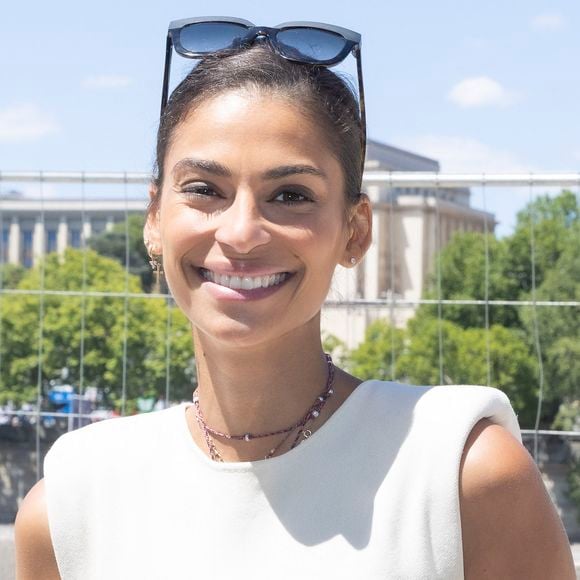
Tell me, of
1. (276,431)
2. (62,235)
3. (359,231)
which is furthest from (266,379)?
(62,235)

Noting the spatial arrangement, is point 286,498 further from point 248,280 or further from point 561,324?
point 561,324

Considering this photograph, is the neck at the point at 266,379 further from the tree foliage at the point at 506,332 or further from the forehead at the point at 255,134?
the tree foliage at the point at 506,332

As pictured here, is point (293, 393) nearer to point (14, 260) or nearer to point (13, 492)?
point (13, 492)

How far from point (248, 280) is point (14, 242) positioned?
54814mm

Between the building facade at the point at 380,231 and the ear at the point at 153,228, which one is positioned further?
the building facade at the point at 380,231

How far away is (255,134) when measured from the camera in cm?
126

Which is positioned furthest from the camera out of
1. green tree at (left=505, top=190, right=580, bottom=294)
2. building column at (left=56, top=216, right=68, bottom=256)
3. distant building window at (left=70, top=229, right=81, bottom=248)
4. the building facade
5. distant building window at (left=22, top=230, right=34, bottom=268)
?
distant building window at (left=22, top=230, right=34, bottom=268)

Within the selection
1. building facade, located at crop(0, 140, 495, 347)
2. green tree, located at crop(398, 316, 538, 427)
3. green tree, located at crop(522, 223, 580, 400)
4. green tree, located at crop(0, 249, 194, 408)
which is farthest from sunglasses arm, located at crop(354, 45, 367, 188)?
Answer: building facade, located at crop(0, 140, 495, 347)

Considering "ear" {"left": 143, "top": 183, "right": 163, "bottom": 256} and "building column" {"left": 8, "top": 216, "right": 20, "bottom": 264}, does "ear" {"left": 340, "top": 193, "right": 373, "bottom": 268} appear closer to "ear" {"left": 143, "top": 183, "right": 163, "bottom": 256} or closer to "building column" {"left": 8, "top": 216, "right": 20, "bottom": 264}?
"ear" {"left": 143, "top": 183, "right": 163, "bottom": 256}

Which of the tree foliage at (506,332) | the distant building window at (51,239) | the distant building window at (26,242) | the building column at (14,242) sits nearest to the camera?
the tree foliage at (506,332)

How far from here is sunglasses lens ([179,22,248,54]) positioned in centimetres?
137

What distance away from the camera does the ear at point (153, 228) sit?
1.42m

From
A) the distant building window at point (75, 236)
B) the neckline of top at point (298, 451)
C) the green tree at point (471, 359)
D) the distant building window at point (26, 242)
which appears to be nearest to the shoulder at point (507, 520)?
the neckline of top at point (298, 451)

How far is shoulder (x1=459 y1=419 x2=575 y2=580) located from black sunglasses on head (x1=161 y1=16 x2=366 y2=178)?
0.43 metres
